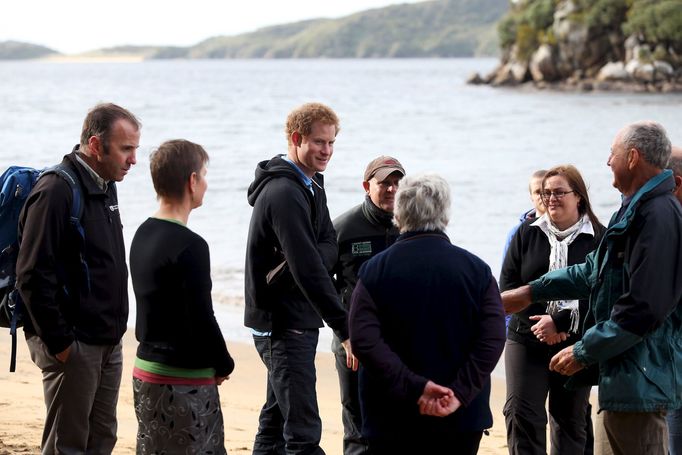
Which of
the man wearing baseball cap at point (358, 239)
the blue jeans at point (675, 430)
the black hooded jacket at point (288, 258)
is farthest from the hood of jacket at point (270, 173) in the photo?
the blue jeans at point (675, 430)

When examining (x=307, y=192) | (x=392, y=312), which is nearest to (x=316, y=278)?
(x=307, y=192)

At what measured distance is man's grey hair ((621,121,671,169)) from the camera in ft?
14.5

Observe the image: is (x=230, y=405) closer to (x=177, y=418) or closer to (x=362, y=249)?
(x=362, y=249)

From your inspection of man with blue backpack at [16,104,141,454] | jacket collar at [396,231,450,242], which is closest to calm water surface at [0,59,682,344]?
man with blue backpack at [16,104,141,454]

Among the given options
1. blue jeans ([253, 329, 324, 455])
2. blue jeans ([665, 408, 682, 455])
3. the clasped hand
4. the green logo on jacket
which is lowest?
blue jeans ([665, 408, 682, 455])

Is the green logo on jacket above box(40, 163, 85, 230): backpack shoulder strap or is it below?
below

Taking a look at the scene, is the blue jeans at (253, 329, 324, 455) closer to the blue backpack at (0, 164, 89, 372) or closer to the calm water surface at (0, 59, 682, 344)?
the blue backpack at (0, 164, 89, 372)

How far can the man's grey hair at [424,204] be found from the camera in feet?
13.6

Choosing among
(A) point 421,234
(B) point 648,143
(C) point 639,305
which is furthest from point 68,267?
(B) point 648,143

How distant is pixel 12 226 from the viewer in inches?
192

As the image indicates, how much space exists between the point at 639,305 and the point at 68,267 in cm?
257

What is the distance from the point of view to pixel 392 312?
4094mm

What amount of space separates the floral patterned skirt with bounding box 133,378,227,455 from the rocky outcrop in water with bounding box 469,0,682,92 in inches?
2890

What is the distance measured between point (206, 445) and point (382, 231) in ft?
6.38
